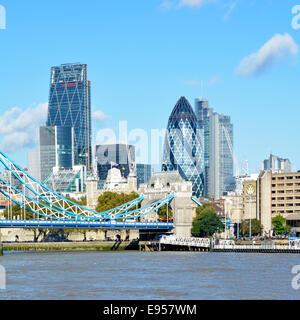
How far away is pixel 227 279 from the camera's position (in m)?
46.8

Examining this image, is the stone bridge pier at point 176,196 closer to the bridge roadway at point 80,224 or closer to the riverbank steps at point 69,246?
the bridge roadway at point 80,224

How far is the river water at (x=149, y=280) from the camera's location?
3908cm

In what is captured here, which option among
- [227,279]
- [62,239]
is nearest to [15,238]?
[62,239]

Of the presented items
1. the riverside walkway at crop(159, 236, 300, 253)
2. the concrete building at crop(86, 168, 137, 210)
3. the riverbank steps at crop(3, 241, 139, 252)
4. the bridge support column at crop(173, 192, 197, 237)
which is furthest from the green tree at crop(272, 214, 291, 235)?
the concrete building at crop(86, 168, 137, 210)

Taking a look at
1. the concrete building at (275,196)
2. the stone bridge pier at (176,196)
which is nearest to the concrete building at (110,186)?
the concrete building at (275,196)

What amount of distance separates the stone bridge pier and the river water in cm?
3319

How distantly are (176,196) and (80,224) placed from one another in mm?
15856

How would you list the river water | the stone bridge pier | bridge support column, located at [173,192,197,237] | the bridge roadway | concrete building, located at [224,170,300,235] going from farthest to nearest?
concrete building, located at [224,170,300,235]
the stone bridge pier
bridge support column, located at [173,192,197,237]
the bridge roadway
the river water

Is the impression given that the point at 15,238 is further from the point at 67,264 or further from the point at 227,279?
the point at 227,279

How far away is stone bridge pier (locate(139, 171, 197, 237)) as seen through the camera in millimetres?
97562

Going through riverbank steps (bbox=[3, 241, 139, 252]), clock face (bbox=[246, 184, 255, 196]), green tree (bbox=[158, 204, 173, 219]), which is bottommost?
riverbank steps (bbox=[3, 241, 139, 252])

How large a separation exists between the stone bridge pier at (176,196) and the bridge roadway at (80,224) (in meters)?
1.58

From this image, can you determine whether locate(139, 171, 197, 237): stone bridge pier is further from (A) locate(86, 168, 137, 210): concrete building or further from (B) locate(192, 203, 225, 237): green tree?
(A) locate(86, 168, 137, 210): concrete building
